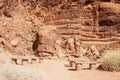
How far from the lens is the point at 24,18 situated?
2766 centimetres

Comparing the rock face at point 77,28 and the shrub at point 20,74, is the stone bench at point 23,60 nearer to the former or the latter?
the rock face at point 77,28

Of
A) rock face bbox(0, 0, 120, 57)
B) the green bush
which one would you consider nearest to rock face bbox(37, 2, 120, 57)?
rock face bbox(0, 0, 120, 57)

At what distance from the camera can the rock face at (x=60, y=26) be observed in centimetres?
2402

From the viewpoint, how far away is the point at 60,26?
2625cm

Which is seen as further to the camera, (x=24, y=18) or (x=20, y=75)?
(x=24, y=18)

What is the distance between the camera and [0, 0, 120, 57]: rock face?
24.0 m

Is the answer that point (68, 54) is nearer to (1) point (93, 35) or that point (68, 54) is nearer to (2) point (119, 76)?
(1) point (93, 35)

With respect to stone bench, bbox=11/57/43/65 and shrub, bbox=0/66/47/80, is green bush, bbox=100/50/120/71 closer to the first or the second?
stone bench, bbox=11/57/43/65

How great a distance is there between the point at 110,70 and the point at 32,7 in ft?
58.2

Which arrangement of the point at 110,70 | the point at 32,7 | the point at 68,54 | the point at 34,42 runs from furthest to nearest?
the point at 32,7, the point at 34,42, the point at 68,54, the point at 110,70

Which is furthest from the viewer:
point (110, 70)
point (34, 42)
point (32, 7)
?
point (32, 7)

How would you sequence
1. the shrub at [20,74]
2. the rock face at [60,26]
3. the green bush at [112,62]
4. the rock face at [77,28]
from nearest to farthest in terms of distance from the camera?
the shrub at [20,74], the green bush at [112,62], the rock face at [77,28], the rock face at [60,26]

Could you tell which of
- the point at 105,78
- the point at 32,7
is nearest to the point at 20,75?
the point at 105,78

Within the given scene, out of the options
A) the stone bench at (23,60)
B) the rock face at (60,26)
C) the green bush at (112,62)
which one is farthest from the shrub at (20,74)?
the rock face at (60,26)
